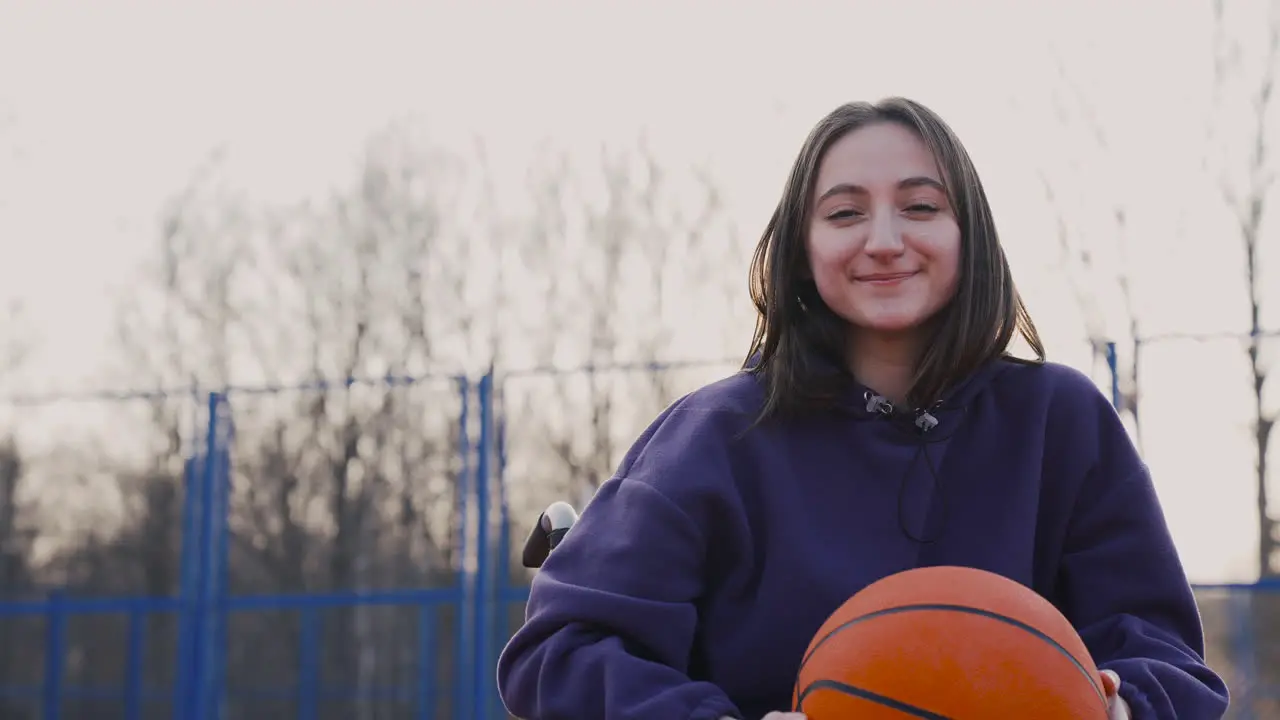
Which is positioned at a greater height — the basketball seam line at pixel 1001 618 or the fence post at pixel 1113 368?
the basketball seam line at pixel 1001 618

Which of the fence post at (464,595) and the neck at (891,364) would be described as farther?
the fence post at (464,595)

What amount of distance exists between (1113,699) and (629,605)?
2.20ft

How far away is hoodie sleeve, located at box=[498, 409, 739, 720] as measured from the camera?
1834 mm

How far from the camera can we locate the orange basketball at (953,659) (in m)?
1.60

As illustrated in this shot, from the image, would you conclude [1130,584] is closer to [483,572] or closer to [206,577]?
[483,572]

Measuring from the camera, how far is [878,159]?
2.12 meters

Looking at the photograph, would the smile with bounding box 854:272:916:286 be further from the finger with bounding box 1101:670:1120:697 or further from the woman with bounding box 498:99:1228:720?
the finger with bounding box 1101:670:1120:697

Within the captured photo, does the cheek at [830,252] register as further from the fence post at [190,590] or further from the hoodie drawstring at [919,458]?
the fence post at [190,590]

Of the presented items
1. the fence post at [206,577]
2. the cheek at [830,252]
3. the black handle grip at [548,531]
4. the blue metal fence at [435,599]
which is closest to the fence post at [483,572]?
the blue metal fence at [435,599]

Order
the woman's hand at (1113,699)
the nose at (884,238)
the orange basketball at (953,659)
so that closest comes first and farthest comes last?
1. the orange basketball at (953,659)
2. the woman's hand at (1113,699)
3. the nose at (884,238)

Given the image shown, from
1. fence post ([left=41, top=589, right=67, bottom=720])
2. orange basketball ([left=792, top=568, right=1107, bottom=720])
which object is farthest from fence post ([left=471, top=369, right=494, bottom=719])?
orange basketball ([left=792, top=568, right=1107, bottom=720])

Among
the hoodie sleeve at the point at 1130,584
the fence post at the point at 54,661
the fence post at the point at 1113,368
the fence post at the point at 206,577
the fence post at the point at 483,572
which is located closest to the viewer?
the hoodie sleeve at the point at 1130,584

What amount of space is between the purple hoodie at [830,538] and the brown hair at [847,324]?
0.19 ft

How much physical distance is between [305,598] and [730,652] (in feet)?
18.4
